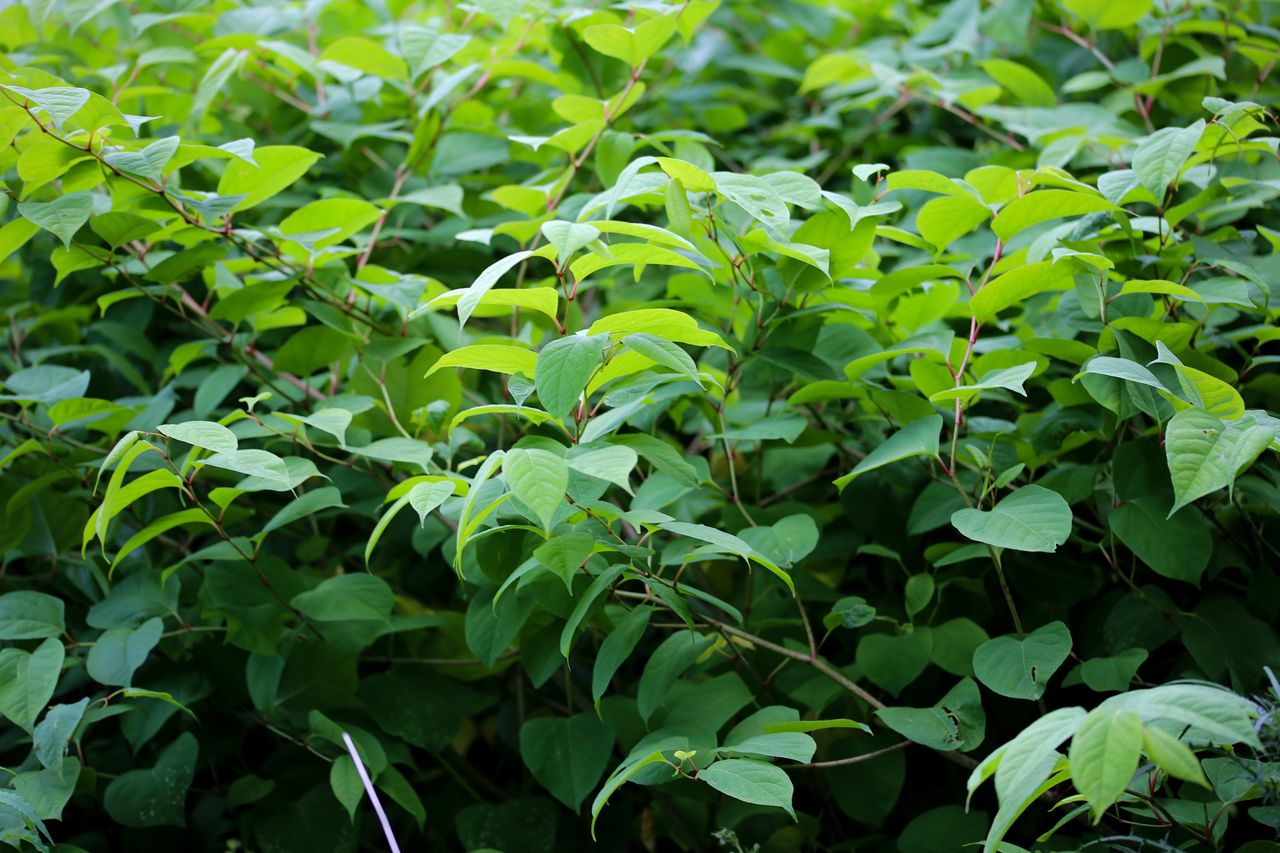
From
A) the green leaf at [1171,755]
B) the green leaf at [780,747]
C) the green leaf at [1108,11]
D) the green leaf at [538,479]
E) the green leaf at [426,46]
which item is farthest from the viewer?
the green leaf at [1108,11]

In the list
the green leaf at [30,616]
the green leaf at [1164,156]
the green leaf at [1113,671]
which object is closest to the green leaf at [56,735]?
the green leaf at [30,616]

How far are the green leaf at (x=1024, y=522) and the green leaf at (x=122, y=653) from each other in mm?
870

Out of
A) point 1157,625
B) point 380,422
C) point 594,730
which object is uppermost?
point 380,422

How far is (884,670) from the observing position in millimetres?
1089

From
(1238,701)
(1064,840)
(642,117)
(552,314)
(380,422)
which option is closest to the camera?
(1238,701)

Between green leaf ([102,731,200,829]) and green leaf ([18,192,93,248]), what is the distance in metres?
0.61

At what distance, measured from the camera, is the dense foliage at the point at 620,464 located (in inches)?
36.9

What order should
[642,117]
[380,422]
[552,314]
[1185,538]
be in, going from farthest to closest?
[642,117], [380,422], [1185,538], [552,314]

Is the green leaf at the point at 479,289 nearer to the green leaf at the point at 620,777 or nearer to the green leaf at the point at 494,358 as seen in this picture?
the green leaf at the point at 494,358

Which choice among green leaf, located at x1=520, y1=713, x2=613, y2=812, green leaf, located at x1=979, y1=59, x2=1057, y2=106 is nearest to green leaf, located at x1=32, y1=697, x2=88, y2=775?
green leaf, located at x1=520, y1=713, x2=613, y2=812

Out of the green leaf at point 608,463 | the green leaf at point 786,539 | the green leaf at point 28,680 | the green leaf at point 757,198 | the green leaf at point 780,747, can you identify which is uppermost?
the green leaf at point 757,198

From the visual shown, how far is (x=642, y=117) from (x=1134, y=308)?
1.04 metres

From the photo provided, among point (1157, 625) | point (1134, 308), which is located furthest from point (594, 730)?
point (1134, 308)

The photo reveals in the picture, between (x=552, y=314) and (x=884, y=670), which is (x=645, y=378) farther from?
(x=884, y=670)
